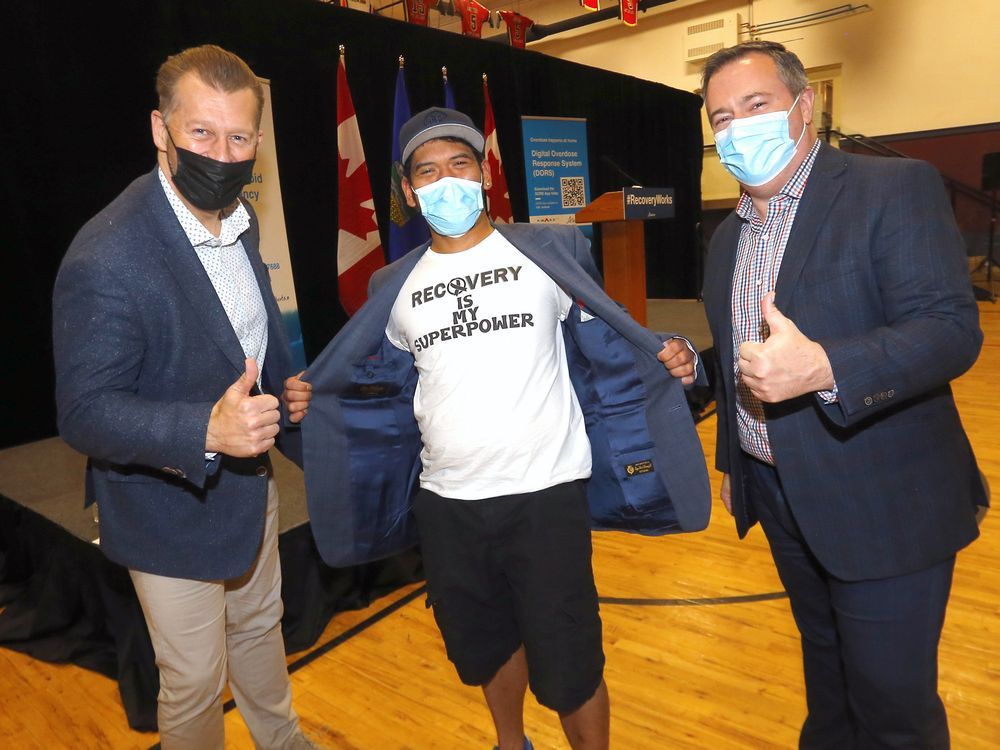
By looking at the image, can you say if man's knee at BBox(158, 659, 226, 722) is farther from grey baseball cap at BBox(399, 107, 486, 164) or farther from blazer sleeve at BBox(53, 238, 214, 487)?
grey baseball cap at BBox(399, 107, 486, 164)

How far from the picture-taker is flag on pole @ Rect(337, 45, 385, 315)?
4512mm

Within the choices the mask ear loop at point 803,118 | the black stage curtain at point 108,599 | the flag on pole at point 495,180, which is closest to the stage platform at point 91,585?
the black stage curtain at point 108,599

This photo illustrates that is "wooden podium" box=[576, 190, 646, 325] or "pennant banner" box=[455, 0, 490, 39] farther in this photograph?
"pennant banner" box=[455, 0, 490, 39]

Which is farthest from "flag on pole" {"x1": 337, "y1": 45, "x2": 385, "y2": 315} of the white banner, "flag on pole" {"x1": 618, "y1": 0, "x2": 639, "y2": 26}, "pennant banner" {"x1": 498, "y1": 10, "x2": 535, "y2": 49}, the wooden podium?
"flag on pole" {"x1": 618, "y1": 0, "x2": 639, "y2": 26}

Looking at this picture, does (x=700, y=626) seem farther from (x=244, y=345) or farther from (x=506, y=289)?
(x=244, y=345)

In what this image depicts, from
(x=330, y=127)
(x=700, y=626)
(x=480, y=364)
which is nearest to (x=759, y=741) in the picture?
(x=700, y=626)

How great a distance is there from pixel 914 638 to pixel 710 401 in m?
4.28

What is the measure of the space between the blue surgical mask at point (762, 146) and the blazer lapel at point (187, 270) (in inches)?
43.9

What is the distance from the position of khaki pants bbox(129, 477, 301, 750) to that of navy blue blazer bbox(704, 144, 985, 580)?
129 cm

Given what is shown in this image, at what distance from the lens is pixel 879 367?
108 cm

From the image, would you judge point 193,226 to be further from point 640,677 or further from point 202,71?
point 640,677

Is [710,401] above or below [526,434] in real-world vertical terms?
below

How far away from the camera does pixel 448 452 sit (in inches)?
59.5

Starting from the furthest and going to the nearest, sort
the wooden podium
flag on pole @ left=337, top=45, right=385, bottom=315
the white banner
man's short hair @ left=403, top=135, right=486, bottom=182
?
1. flag on pole @ left=337, top=45, right=385, bottom=315
2. the wooden podium
3. the white banner
4. man's short hair @ left=403, top=135, right=486, bottom=182
